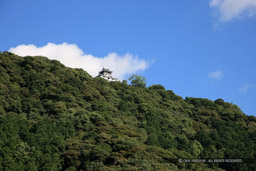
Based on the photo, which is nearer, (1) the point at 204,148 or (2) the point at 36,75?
(1) the point at 204,148

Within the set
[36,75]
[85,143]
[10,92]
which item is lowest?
[85,143]

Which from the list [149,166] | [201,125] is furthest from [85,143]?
[201,125]

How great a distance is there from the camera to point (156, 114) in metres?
60.3

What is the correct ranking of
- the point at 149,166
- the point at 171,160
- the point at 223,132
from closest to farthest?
1. the point at 149,166
2. the point at 171,160
3. the point at 223,132

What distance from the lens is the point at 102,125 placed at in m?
50.3

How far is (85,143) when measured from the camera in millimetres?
43969

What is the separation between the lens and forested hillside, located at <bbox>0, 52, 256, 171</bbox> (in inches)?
1599

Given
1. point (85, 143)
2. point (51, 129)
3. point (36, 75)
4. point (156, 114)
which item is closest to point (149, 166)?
point (85, 143)

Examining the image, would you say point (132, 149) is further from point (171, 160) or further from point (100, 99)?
point (100, 99)

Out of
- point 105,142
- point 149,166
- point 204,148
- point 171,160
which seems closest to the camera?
point 149,166

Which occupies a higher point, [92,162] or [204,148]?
[204,148]

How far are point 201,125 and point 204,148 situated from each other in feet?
31.3

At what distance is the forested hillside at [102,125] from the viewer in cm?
4062

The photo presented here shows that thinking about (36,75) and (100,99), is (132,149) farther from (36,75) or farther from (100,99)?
(36,75)
